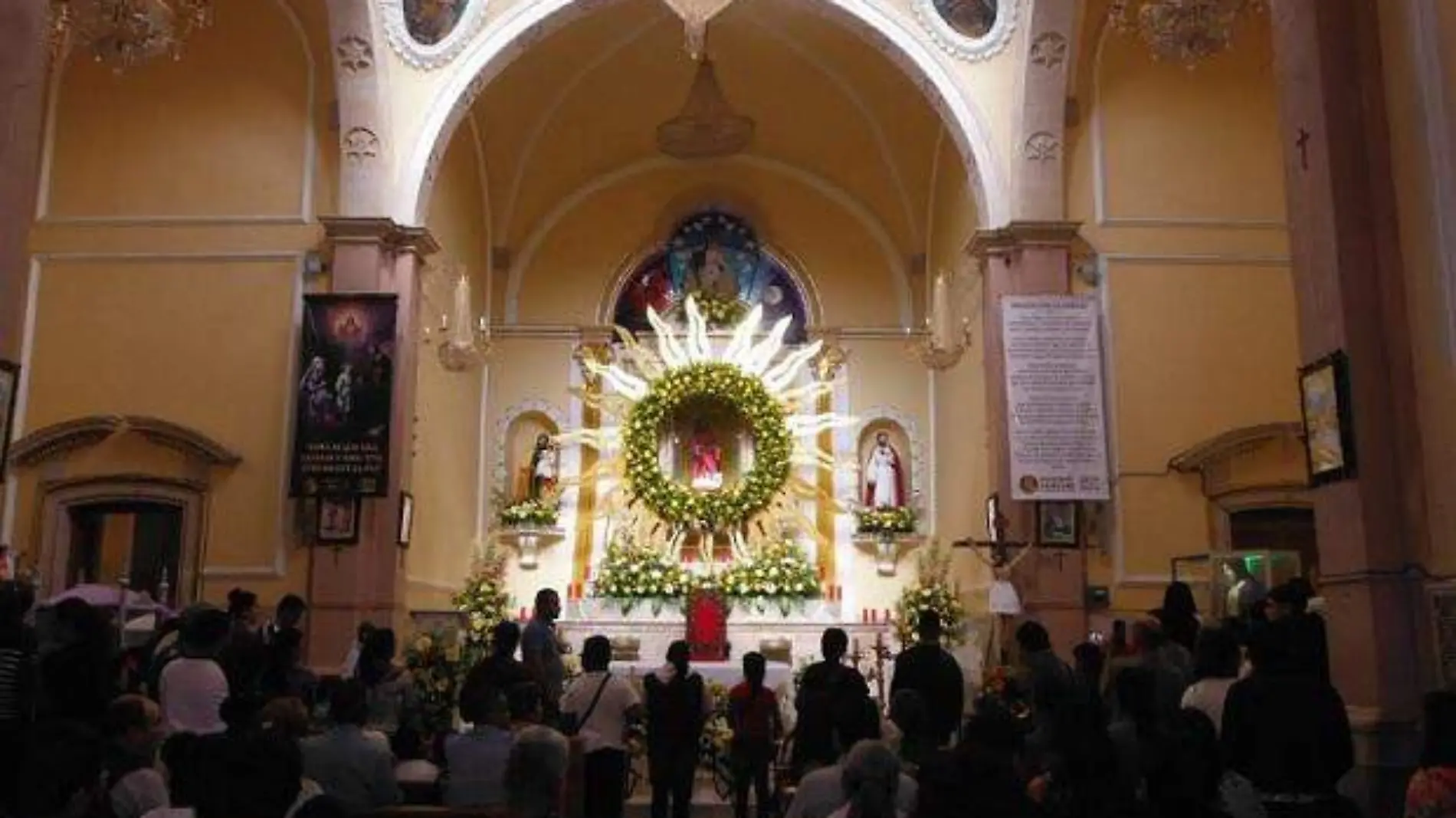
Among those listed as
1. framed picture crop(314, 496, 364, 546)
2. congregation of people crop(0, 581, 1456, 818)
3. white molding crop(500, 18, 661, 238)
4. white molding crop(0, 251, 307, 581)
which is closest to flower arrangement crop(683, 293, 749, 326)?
white molding crop(500, 18, 661, 238)

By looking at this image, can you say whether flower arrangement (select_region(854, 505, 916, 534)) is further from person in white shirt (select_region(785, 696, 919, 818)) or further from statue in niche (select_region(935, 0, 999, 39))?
person in white shirt (select_region(785, 696, 919, 818))

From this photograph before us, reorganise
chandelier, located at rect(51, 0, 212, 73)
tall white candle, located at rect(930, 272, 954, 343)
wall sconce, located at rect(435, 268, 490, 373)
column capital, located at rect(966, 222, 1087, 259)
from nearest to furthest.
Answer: chandelier, located at rect(51, 0, 212, 73), column capital, located at rect(966, 222, 1087, 259), wall sconce, located at rect(435, 268, 490, 373), tall white candle, located at rect(930, 272, 954, 343)

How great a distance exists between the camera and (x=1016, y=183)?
13109 millimetres

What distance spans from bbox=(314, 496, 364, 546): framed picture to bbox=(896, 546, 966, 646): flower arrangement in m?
5.48

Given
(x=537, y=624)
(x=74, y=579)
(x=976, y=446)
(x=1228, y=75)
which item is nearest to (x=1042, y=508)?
(x=976, y=446)

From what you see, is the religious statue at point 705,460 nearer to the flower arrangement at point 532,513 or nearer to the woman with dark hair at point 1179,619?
the flower arrangement at point 532,513

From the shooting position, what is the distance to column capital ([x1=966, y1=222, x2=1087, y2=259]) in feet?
42.2

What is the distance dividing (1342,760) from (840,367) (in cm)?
1380

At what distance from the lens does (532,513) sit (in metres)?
17.2

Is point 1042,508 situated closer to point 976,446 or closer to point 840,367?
point 976,446

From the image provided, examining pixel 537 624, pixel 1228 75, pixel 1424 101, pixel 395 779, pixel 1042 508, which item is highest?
pixel 1228 75

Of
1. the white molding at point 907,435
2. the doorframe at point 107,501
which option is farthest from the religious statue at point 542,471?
the doorframe at point 107,501

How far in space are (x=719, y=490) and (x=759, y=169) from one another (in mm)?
4922

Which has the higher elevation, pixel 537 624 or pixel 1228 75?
pixel 1228 75
